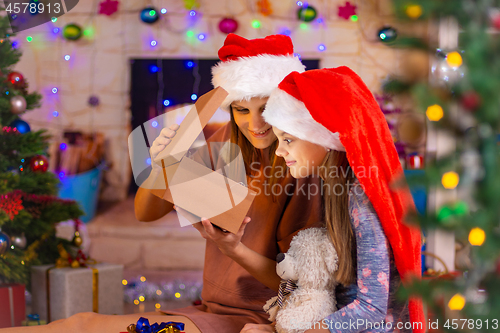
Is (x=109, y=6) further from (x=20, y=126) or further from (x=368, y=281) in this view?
(x=368, y=281)

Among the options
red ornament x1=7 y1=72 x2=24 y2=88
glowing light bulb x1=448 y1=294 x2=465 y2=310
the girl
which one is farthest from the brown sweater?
red ornament x1=7 y1=72 x2=24 y2=88

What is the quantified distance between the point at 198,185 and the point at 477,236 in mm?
662

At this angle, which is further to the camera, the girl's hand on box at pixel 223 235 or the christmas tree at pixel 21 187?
the christmas tree at pixel 21 187

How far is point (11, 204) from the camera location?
6.66ft

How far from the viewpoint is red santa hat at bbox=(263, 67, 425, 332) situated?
908 mm

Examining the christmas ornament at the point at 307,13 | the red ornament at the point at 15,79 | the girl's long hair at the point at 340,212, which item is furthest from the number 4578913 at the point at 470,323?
the christmas ornament at the point at 307,13

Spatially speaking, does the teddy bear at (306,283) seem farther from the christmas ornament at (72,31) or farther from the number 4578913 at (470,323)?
the christmas ornament at (72,31)

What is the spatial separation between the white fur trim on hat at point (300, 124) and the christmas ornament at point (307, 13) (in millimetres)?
2625

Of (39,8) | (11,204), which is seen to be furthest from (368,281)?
(39,8)

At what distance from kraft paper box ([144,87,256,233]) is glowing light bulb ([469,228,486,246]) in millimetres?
581

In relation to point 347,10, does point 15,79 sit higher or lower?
lower

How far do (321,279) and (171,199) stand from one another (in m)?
0.43

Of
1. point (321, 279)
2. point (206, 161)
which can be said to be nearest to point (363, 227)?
point (321, 279)

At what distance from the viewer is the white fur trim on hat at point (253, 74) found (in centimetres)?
121
